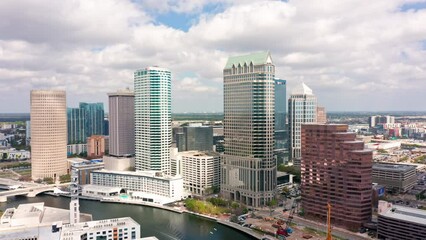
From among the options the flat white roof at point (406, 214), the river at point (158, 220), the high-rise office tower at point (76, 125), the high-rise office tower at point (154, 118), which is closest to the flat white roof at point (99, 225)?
the river at point (158, 220)

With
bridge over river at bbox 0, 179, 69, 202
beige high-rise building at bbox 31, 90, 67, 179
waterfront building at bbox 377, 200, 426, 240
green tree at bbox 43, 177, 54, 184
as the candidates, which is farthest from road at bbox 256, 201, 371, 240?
beige high-rise building at bbox 31, 90, 67, 179

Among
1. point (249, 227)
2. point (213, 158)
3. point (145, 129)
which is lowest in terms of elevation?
point (249, 227)

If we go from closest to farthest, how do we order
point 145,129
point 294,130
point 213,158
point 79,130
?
point 213,158 < point 145,129 < point 294,130 < point 79,130

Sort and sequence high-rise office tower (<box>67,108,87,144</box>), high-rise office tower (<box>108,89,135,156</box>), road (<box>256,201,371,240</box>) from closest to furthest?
1. road (<box>256,201,371,240</box>)
2. high-rise office tower (<box>108,89,135,156</box>)
3. high-rise office tower (<box>67,108,87,144</box>)

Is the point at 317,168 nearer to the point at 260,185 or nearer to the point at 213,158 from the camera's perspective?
the point at 260,185

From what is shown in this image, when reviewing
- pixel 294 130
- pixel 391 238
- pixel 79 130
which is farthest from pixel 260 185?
pixel 79 130

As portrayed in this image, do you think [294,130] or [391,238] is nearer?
[391,238]

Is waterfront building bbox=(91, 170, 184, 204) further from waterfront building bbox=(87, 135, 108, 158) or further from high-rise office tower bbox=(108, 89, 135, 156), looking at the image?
waterfront building bbox=(87, 135, 108, 158)
